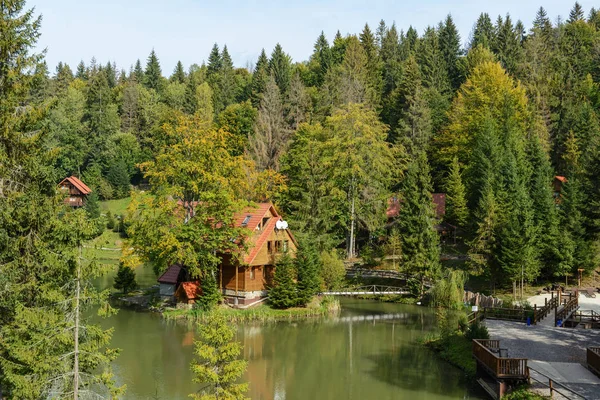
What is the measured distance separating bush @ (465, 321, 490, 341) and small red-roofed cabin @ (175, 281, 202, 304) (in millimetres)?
19502

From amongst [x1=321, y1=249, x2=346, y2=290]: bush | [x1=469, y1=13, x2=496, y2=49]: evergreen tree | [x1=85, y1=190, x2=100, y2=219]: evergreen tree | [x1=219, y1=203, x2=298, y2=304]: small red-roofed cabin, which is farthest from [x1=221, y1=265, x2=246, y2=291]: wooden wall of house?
[x1=469, y1=13, x2=496, y2=49]: evergreen tree

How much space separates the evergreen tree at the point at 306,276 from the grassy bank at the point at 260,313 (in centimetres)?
83

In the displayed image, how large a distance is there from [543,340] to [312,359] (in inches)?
470

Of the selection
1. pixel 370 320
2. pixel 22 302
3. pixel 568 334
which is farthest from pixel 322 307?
pixel 22 302

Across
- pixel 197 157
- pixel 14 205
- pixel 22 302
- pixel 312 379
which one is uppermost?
pixel 197 157

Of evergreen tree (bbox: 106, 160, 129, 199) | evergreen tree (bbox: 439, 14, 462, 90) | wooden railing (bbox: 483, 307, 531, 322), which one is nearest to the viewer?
wooden railing (bbox: 483, 307, 531, 322)

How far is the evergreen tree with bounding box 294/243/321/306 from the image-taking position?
42.2 m

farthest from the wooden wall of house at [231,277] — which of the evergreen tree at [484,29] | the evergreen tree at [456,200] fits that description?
the evergreen tree at [484,29]

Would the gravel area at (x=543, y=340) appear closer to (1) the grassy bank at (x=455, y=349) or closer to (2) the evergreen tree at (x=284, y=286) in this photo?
(1) the grassy bank at (x=455, y=349)

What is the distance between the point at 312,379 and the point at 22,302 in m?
14.2

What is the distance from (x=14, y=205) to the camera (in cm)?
1970

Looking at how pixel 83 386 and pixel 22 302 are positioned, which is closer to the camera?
pixel 83 386

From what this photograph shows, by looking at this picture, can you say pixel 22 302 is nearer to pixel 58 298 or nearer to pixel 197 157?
pixel 58 298

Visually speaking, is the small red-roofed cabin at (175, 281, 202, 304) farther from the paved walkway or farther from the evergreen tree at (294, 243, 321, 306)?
the paved walkway
